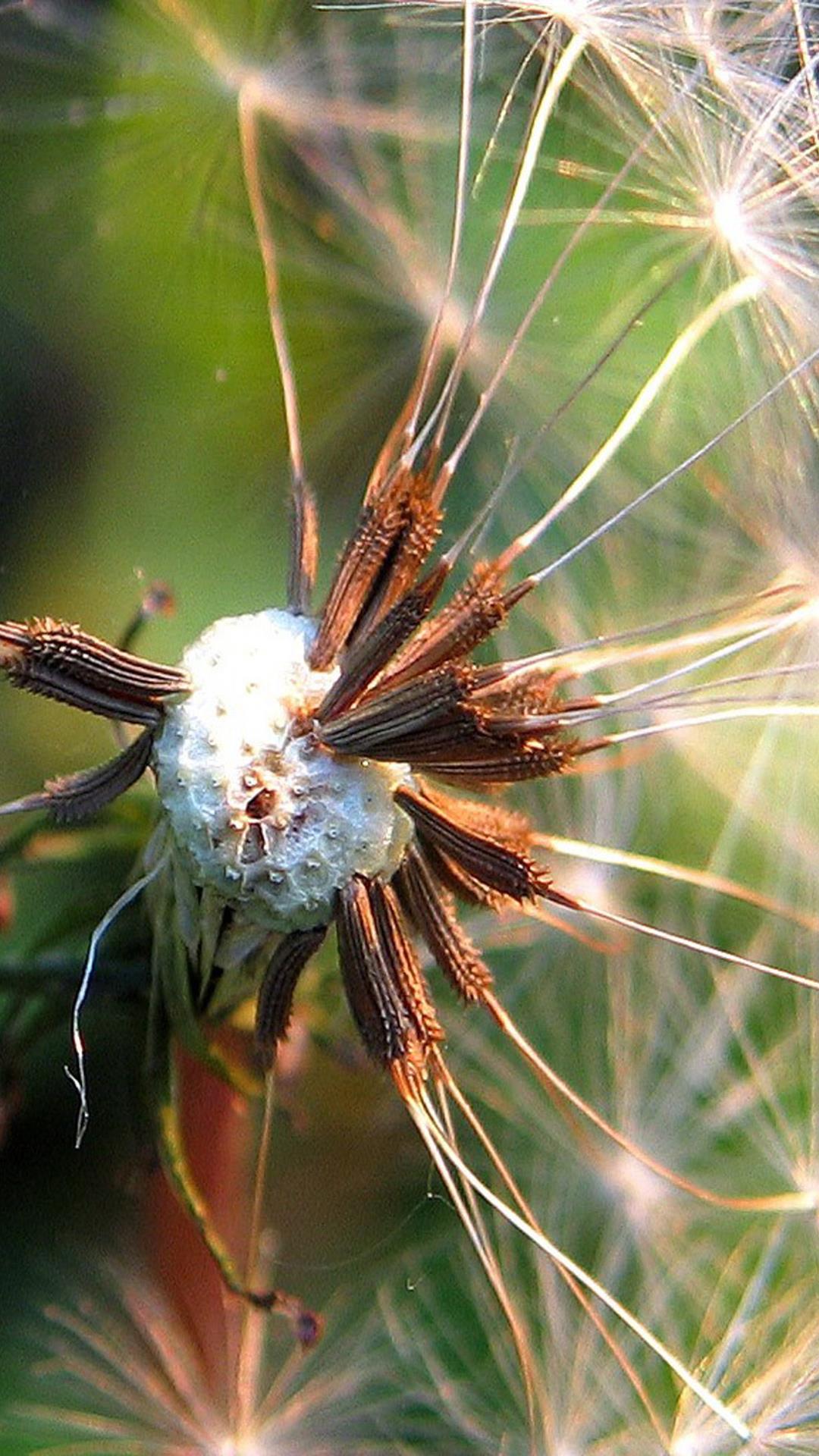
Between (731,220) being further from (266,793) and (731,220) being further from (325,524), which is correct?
(266,793)

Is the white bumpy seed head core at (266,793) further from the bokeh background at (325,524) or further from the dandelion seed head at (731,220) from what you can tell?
the dandelion seed head at (731,220)

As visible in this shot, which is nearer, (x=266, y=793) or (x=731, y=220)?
(x=266, y=793)

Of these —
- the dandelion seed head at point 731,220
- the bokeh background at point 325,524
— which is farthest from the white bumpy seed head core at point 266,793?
Answer: the dandelion seed head at point 731,220

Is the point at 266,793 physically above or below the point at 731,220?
below

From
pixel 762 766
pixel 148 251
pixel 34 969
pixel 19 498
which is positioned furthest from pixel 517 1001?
pixel 148 251

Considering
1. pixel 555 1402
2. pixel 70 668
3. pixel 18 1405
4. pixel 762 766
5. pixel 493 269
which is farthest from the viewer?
pixel 762 766

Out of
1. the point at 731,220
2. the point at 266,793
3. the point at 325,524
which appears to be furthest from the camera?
the point at 325,524

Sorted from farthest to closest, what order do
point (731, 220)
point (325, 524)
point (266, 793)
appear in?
point (325, 524)
point (731, 220)
point (266, 793)

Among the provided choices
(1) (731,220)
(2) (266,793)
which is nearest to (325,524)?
(1) (731,220)

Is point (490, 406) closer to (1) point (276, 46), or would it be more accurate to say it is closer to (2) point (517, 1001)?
(1) point (276, 46)
